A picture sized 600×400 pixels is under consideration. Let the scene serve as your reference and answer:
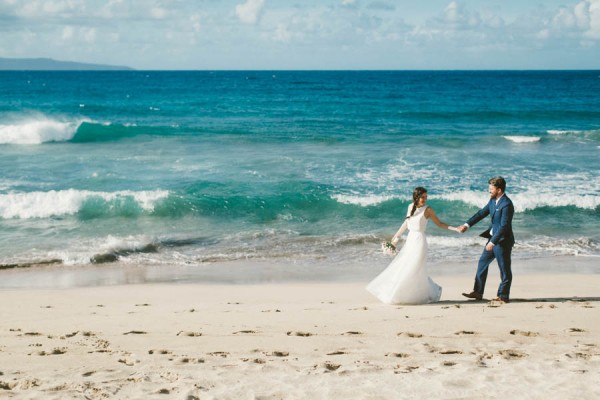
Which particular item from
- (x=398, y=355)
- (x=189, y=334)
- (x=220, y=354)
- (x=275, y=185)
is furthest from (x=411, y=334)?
(x=275, y=185)

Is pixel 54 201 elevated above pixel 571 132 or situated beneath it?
situated beneath

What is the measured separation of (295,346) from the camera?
6.45 metres

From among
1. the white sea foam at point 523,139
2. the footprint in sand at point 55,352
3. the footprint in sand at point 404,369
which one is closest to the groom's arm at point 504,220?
the footprint in sand at point 404,369

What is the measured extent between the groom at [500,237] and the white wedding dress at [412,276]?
712mm

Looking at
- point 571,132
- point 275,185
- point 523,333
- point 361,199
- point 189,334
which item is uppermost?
point 571,132

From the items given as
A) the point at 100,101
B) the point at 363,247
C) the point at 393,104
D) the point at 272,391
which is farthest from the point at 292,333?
the point at 100,101

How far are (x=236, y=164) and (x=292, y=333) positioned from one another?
16148 millimetres

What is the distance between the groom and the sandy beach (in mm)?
338

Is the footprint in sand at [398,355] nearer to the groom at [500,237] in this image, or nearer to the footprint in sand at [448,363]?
the footprint in sand at [448,363]

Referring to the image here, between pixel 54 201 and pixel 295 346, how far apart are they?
1205 centimetres

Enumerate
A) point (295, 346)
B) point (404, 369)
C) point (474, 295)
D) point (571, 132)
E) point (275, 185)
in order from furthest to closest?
point (571, 132) → point (275, 185) → point (474, 295) → point (295, 346) → point (404, 369)

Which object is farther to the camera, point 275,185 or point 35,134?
point 35,134

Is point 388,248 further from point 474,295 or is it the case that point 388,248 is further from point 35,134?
point 35,134

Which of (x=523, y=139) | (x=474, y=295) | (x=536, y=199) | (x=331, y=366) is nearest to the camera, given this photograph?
(x=331, y=366)
